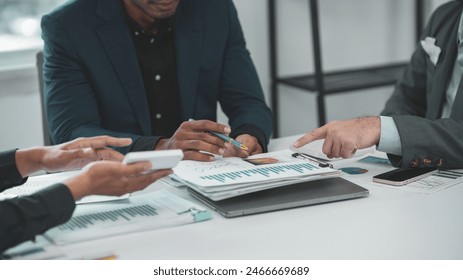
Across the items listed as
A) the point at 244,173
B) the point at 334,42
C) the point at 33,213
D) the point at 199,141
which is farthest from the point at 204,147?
the point at 334,42

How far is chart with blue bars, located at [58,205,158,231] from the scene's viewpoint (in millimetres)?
1196

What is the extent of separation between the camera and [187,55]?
2102 millimetres

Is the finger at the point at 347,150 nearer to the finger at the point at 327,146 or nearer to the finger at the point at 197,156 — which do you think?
the finger at the point at 327,146

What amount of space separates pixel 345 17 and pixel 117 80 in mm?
1797

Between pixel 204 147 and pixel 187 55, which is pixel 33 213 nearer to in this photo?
pixel 204 147

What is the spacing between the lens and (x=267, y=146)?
74.0 inches

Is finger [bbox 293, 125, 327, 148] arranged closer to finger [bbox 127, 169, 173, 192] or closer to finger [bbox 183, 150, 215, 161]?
finger [bbox 183, 150, 215, 161]

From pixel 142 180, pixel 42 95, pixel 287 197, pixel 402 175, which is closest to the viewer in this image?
pixel 142 180

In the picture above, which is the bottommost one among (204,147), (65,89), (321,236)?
(321,236)

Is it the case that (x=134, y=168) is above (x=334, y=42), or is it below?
below

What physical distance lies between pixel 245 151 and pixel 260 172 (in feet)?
0.61

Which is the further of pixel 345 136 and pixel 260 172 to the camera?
pixel 345 136

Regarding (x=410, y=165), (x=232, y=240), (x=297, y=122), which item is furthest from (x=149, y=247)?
(x=297, y=122)

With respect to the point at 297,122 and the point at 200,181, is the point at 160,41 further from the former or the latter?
the point at 297,122
